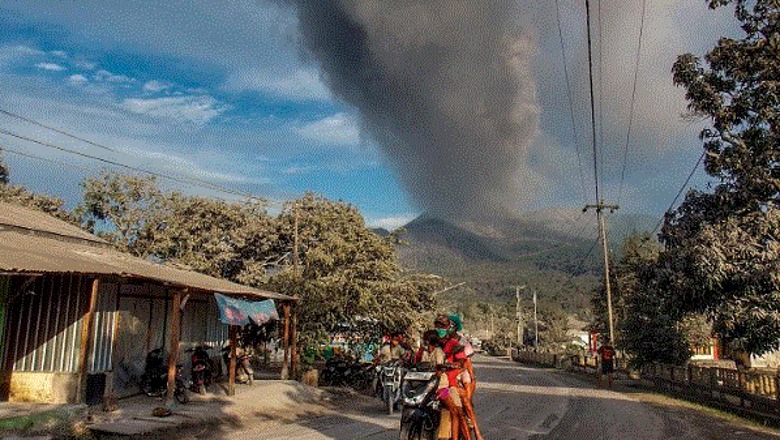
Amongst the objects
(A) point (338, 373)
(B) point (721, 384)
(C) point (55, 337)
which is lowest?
(A) point (338, 373)

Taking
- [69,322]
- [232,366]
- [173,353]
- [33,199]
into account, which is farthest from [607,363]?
[33,199]

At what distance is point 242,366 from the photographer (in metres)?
18.9

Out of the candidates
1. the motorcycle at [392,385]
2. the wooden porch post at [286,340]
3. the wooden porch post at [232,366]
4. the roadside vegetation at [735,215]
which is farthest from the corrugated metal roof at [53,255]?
the roadside vegetation at [735,215]

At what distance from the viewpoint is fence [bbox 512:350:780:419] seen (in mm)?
15049

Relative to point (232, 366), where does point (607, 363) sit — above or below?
below

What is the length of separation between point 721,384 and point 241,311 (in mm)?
14537

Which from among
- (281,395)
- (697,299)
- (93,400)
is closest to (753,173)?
(697,299)

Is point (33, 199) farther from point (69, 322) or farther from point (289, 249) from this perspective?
point (69, 322)

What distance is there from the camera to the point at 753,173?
49.2ft

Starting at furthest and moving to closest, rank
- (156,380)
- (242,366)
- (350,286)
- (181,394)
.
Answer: (350,286) < (242,366) < (156,380) < (181,394)

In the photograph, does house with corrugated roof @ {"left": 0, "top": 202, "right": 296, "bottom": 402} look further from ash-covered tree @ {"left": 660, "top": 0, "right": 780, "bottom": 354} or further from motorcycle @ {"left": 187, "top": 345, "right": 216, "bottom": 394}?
ash-covered tree @ {"left": 660, "top": 0, "right": 780, "bottom": 354}

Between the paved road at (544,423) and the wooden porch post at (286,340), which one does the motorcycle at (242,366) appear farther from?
the paved road at (544,423)

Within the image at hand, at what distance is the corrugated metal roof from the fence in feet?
44.8

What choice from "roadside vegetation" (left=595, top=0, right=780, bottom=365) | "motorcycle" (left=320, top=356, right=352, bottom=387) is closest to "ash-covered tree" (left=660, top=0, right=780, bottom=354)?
"roadside vegetation" (left=595, top=0, right=780, bottom=365)
